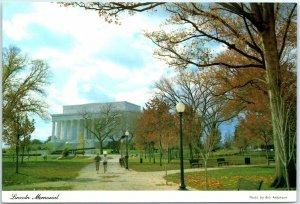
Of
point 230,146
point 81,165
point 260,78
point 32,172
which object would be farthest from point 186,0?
point 32,172

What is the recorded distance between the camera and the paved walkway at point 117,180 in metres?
7.62

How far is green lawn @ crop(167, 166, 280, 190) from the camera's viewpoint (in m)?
7.76

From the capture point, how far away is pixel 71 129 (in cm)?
810

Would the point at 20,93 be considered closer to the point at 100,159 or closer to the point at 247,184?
the point at 100,159

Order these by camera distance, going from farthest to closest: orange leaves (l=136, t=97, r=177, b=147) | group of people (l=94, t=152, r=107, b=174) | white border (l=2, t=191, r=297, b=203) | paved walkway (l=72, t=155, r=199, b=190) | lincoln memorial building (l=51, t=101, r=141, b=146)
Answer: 1. orange leaves (l=136, t=97, r=177, b=147)
2. group of people (l=94, t=152, r=107, b=174)
3. lincoln memorial building (l=51, t=101, r=141, b=146)
4. paved walkway (l=72, t=155, r=199, b=190)
5. white border (l=2, t=191, r=297, b=203)

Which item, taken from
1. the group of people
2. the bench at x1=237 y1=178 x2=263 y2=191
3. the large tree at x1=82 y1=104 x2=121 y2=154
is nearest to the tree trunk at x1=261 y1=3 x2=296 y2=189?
the bench at x1=237 y1=178 x2=263 y2=191

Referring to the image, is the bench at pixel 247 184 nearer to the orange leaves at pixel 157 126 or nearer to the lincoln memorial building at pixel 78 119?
the orange leaves at pixel 157 126

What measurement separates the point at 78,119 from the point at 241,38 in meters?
3.28

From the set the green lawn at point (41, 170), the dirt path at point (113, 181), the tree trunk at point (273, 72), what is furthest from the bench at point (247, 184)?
the green lawn at point (41, 170)

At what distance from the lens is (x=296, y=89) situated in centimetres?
777

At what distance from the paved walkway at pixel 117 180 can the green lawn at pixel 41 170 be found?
0.17m

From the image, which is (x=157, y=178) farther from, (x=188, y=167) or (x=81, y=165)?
(x=81, y=165)

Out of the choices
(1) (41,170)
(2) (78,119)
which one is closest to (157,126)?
(2) (78,119)

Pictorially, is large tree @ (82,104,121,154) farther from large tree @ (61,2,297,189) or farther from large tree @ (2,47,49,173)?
large tree @ (61,2,297,189)
